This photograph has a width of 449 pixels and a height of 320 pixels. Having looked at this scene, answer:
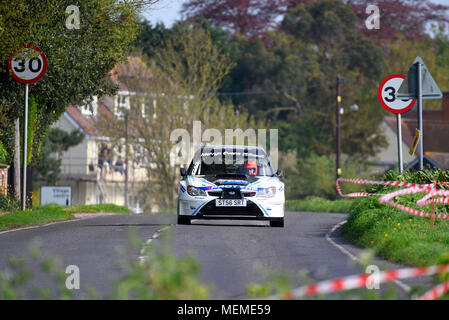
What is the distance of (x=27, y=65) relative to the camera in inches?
984

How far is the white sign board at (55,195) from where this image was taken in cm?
3816

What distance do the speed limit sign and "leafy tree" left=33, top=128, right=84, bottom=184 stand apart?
2925cm

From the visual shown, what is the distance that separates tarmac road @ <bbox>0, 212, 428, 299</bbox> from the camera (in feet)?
37.7

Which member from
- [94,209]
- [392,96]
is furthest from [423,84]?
[94,209]

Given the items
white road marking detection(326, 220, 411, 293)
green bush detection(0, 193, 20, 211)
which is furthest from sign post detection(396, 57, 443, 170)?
green bush detection(0, 193, 20, 211)

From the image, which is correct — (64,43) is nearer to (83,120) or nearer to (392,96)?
(392,96)

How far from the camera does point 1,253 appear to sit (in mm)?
14766

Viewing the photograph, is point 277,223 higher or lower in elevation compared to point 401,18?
lower

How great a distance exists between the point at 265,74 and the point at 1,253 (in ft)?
189

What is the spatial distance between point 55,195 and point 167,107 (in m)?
13.9

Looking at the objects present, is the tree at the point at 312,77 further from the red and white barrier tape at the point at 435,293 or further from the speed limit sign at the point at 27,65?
the red and white barrier tape at the point at 435,293

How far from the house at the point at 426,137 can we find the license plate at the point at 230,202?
1368 inches

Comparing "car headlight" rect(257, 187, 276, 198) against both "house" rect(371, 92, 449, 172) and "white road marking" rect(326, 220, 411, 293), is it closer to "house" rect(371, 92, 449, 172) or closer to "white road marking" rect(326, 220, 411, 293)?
"white road marking" rect(326, 220, 411, 293)

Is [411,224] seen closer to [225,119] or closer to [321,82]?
[225,119]
